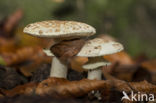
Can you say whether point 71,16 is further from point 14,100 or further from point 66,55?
point 14,100

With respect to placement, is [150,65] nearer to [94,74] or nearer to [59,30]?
[94,74]

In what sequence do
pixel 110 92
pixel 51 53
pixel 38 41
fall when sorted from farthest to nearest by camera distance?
pixel 38 41 < pixel 51 53 < pixel 110 92

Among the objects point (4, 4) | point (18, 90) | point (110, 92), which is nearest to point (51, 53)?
point (18, 90)

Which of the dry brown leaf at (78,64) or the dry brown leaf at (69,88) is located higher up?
the dry brown leaf at (69,88)

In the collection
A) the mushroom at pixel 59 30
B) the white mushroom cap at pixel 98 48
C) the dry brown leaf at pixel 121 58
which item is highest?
the mushroom at pixel 59 30

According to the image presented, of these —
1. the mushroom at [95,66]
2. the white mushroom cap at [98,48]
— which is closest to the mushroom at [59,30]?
the white mushroom cap at [98,48]

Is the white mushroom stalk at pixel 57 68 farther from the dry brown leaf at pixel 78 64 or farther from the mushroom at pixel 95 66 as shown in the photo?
the dry brown leaf at pixel 78 64
